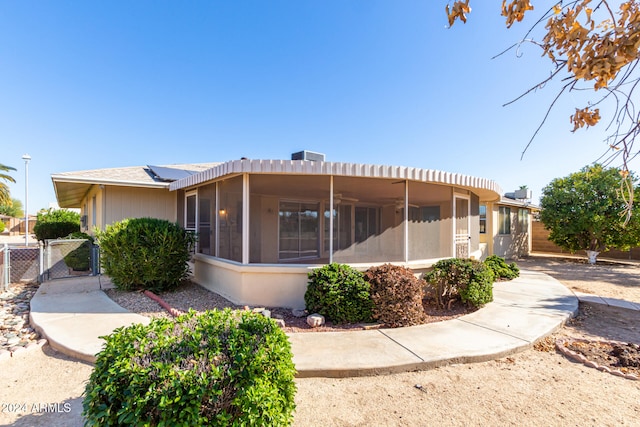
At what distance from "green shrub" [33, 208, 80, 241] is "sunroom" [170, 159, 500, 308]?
13.4 meters

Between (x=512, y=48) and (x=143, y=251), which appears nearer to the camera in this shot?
(x=512, y=48)

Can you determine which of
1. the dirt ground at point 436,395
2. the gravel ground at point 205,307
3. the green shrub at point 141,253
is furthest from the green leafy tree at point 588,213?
the green shrub at point 141,253

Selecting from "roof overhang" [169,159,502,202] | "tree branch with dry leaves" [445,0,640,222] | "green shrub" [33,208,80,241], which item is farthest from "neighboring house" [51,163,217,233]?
"tree branch with dry leaves" [445,0,640,222]

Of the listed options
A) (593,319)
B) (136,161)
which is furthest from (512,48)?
(136,161)

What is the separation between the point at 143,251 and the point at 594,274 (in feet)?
47.6

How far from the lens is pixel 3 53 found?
8539mm

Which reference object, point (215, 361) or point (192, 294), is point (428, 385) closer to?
point (215, 361)

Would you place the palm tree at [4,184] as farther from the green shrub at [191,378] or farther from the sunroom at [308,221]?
the green shrub at [191,378]

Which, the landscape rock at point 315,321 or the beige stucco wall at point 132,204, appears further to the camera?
the beige stucco wall at point 132,204

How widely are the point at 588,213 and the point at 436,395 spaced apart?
14614 millimetres

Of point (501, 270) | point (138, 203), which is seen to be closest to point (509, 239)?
point (501, 270)

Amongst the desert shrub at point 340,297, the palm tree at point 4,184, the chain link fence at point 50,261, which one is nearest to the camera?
the desert shrub at point 340,297

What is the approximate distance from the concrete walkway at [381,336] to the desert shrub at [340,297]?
49cm

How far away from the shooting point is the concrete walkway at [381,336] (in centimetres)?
356
